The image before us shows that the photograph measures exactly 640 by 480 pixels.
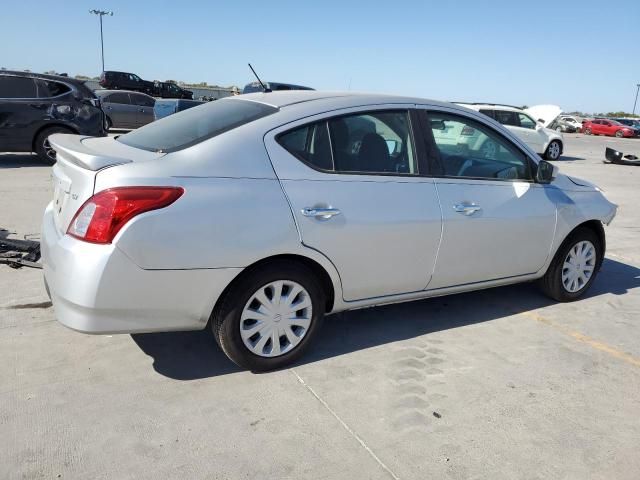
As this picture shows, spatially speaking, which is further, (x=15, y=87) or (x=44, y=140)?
(x=44, y=140)

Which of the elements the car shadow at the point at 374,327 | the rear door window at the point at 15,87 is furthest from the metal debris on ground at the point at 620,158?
the rear door window at the point at 15,87

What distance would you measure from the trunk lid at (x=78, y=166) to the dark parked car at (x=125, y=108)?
51.7ft

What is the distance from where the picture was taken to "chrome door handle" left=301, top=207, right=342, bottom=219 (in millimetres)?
3169

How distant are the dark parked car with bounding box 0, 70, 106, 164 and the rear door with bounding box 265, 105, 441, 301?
26.9 ft

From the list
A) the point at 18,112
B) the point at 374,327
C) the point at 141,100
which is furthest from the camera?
the point at 141,100

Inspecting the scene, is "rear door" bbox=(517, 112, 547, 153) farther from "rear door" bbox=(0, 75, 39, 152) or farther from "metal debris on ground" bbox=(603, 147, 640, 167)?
"rear door" bbox=(0, 75, 39, 152)

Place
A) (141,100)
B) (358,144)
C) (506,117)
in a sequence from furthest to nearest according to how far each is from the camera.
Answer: (141,100) → (506,117) → (358,144)

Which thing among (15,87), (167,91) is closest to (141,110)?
(15,87)

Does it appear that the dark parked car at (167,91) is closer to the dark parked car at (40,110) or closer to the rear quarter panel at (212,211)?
the dark parked car at (40,110)

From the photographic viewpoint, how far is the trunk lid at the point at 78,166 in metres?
2.84

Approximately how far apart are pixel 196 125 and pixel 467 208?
191cm

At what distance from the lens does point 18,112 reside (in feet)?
33.1

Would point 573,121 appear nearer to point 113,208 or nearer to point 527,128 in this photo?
point 527,128

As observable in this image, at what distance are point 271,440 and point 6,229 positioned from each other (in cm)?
461
